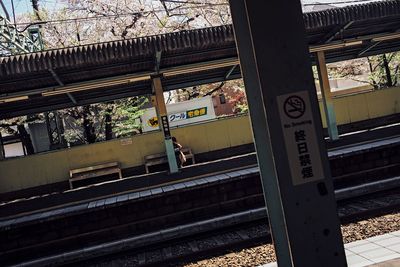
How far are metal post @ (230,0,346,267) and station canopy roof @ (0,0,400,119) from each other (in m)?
7.81

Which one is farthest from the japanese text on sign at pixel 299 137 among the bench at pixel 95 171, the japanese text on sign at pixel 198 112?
the japanese text on sign at pixel 198 112

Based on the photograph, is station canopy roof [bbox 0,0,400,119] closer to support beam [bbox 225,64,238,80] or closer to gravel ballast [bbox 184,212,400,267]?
support beam [bbox 225,64,238,80]

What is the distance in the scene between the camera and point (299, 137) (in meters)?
1.84

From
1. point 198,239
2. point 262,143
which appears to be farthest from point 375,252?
point 198,239

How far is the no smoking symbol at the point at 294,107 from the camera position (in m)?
1.79

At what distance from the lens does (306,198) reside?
1.79 metres

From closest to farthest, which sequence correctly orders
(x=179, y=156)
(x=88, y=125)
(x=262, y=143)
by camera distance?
1. (x=262, y=143)
2. (x=179, y=156)
3. (x=88, y=125)

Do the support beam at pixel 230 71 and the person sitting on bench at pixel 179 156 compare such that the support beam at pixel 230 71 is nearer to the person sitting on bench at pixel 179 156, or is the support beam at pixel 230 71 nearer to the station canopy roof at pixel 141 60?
the station canopy roof at pixel 141 60

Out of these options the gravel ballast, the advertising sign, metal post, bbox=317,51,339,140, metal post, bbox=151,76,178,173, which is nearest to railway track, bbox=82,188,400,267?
the gravel ballast

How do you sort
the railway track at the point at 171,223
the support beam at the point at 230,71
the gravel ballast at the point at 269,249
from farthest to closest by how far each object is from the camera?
the support beam at the point at 230,71, the railway track at the point at 171,223, the gravel ballast at the point at 269,249

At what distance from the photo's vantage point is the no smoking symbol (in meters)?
1.79

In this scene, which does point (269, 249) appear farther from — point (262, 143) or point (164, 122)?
point (164, 122)

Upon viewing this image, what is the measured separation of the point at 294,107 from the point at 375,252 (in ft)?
12.6

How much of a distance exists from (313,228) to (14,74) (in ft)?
29.3
